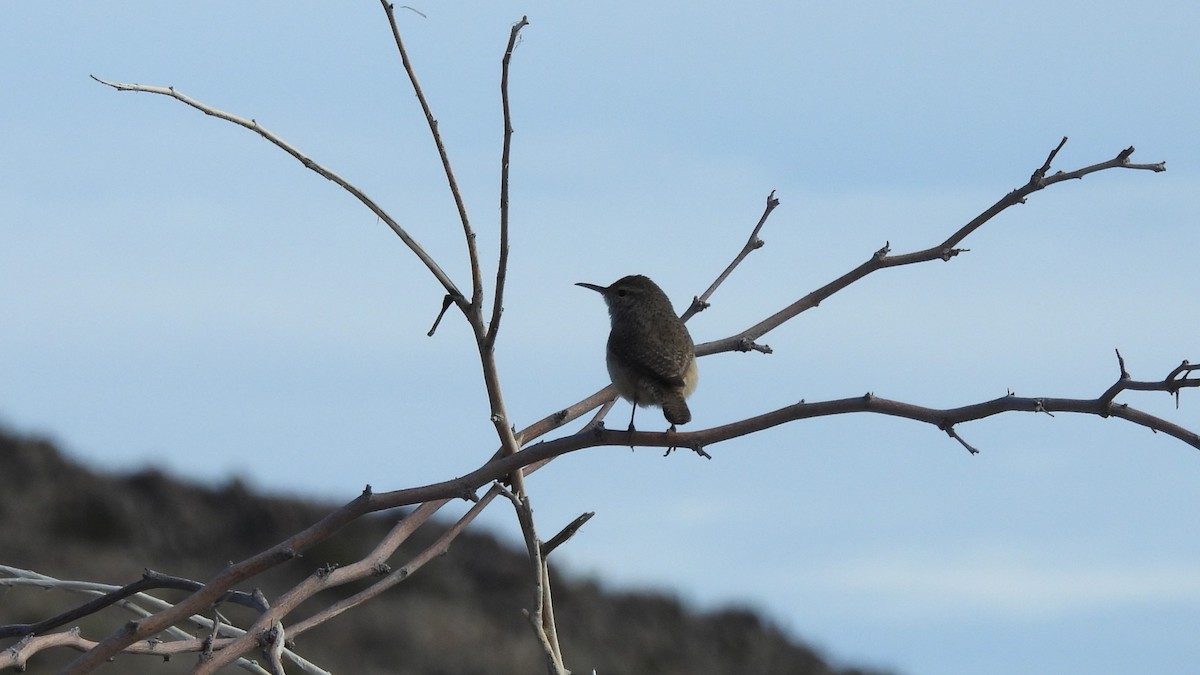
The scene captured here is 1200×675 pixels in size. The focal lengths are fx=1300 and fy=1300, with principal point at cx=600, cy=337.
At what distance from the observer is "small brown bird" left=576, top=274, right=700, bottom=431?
15.0 ft

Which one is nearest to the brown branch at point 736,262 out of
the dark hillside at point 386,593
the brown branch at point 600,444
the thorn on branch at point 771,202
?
the thorn on branch at point 771,202

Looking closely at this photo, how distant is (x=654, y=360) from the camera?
4.68 metres

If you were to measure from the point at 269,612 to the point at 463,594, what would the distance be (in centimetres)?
2194

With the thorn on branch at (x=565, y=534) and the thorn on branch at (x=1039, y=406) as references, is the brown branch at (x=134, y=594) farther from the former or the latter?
the thorn on branch at (x=1039, y=406)

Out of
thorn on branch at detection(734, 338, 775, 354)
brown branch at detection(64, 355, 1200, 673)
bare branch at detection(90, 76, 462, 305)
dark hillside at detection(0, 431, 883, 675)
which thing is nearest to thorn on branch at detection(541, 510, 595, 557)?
brown branch at detection(64, 355, 1200, 673)

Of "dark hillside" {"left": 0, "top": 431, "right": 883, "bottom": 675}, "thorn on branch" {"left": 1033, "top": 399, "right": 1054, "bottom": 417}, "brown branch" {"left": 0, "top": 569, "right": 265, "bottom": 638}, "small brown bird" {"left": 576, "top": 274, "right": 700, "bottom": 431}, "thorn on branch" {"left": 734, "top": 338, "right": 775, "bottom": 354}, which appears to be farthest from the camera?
"dark hillside" {"left": 0, "top": 431, "right": 883, "bottom": 675}

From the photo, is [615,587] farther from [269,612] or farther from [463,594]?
[269,612]

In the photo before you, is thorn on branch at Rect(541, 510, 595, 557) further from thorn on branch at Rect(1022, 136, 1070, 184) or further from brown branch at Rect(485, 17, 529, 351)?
thorn on branch at Rect(1022, 136, 1070, 184)

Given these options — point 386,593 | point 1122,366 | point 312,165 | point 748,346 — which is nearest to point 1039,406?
→ point 1122,366

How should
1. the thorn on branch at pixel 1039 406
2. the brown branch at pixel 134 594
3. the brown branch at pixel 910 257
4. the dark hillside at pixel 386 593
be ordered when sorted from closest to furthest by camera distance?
the thorn on branch at pixel 1039 406 → the brown branch at pixel 134 594 → the brown branch at pixel 910 257 → the dark hillside at pixel 386 593

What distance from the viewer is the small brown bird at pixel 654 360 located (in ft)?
15.0

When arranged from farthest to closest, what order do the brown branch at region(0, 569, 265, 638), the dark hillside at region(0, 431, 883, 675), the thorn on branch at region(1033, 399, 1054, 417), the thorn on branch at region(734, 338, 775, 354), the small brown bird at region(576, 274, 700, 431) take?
the dark hillside at region(0, 431, 883, 675) < the small brown bird at region(576, 274, 700, 431) < the thorn on branch at region(734, 338, 775, 354) < the brown branch at region(0, 569, 265, 638) < the thorn on branch at region(1033, 399, 1054, 417)

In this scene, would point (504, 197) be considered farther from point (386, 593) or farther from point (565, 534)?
point (386, 593)

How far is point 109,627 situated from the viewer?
17.3 m
